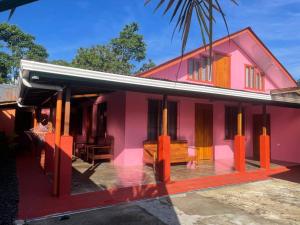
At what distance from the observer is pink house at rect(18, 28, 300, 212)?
7.97 metres

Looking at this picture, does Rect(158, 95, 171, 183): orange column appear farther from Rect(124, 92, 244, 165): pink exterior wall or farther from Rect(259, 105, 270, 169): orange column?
Rect(259, 105, 270, 169): orange column

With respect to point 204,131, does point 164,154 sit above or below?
below

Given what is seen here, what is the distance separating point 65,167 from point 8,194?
1.48 m

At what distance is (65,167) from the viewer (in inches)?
242

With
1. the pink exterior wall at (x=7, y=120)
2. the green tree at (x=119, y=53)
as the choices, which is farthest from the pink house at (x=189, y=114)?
the green tree at (x=119, y=53)

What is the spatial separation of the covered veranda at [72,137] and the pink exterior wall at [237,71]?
3516 mm

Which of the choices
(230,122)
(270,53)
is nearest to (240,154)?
(230,122)

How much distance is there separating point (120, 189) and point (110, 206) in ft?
3.87

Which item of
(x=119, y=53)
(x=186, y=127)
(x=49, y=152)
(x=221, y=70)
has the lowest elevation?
(x=49, y=152)

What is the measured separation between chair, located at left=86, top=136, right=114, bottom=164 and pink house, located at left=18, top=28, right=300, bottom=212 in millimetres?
42

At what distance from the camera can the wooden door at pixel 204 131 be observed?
12.2 metres

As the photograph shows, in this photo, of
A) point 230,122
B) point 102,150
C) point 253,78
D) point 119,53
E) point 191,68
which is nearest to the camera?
point 102,150

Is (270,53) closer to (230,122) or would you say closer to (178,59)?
(230,122)

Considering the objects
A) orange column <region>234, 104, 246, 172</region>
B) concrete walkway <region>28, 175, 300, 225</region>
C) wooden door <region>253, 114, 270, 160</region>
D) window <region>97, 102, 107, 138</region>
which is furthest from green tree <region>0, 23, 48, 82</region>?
concrete walkway <region>28, 175, 300, 225</region>
